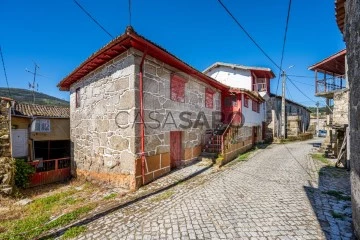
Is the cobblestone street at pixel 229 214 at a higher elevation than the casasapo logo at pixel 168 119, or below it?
below

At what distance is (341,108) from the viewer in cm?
1390

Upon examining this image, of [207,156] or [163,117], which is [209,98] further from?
[163,117]

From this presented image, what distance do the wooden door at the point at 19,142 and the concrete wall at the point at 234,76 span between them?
17317 millimetres

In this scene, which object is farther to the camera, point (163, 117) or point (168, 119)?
point (168, 119)

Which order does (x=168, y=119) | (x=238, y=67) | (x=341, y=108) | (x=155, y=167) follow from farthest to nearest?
1. (x=238, y=67)
2. (x=341, y=108)
3. (x=168, y=119)
4. (x=155, y=167)

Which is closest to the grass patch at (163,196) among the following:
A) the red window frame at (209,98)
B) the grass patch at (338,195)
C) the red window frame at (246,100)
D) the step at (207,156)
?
the step at (207,156)

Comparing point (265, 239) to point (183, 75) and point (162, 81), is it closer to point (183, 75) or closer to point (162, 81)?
point (162, 81)

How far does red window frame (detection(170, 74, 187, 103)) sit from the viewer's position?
8539 millimetres

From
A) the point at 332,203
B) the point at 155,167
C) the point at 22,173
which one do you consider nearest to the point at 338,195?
the point at 332,203

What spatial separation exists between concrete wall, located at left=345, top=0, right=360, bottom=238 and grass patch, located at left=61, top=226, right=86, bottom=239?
16.6 ft

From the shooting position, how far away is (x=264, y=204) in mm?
5172

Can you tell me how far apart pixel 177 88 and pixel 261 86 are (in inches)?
573

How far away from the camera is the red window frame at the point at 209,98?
11570 millimetres

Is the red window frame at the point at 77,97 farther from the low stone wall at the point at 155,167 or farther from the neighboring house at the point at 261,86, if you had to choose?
the neighboring house at the point at 261,86
